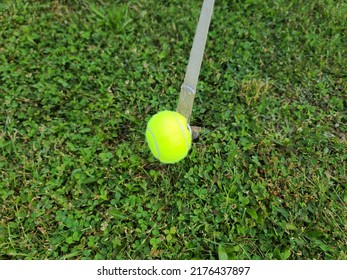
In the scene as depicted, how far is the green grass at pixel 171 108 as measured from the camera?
2178mm

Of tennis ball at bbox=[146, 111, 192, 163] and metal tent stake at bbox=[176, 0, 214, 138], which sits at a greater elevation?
metal tent stake at bbox=[176, 0, 214, 138]

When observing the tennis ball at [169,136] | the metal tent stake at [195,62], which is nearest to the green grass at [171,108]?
the tennis ball at [169,136]

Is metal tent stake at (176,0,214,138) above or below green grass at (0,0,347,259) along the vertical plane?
above

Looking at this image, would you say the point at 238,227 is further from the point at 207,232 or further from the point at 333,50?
the point at 333,50

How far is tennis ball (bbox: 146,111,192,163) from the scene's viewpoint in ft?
6.89

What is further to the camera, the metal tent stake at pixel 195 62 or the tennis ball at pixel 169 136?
the metal tent stake at pixel 195 62

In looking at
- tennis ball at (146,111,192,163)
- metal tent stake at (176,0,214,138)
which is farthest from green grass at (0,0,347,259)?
metal tent stake at (176,0,214,138)

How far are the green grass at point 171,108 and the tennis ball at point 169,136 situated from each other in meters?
0.25

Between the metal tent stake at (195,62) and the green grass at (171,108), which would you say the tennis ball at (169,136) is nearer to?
the metal tent stake at (195,62)

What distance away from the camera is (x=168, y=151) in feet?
6.97

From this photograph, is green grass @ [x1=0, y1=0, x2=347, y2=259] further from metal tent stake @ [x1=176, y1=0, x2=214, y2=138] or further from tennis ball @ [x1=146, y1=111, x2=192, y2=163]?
metal tent stake @ [x1=176, y1=0, x2=214, y2=138]

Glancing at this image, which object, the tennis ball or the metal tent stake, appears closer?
→ the tennis ball

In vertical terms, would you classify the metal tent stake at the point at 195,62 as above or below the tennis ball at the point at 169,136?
above

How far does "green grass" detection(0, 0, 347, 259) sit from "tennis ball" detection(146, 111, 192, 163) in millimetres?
247
